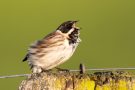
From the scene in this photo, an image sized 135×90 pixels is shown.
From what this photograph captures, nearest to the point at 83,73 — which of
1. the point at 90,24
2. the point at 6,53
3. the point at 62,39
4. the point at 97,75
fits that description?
the point at 97,75

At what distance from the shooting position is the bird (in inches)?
310

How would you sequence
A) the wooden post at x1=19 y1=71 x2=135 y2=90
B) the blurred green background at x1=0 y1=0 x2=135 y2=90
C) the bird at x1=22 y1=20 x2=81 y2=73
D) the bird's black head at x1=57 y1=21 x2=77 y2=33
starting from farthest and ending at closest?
the blurred green background at x1=0 y1=0 x2=135 y2=90 → the bird's black head at x1=57 y1=21 x2=77 y2=33 → the bird at x1=22 y1=20 x2=81 y2=73 → the wooden post at x1=19 y1=71 x2=135 y2=90

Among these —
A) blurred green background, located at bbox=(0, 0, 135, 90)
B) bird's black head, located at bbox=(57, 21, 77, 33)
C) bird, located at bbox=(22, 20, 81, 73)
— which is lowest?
bird, located at bbox=(22, 20, 81, 73)

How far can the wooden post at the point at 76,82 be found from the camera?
5973 mm

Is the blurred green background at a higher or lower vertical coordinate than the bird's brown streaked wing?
higher

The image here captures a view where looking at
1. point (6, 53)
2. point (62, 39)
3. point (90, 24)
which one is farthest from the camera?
point (90, 24)

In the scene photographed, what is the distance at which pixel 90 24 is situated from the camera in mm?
19000

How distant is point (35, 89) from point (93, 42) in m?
10.8

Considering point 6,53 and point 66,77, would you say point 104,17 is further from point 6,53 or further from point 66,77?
point 66,77

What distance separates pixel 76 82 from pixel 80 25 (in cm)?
1210

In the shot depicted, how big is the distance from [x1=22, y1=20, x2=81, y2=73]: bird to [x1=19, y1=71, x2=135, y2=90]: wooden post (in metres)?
1.61

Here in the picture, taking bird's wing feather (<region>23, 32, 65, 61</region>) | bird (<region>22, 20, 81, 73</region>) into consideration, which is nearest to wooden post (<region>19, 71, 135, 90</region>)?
bird (<region>22, 20, 81, 73</region>)

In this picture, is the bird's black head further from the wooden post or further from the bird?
the wooden post

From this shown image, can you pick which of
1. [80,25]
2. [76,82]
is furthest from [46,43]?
[80,25]
